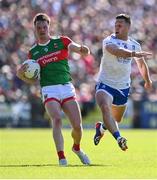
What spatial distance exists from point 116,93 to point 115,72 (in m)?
0.40

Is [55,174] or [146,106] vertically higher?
[55,174]

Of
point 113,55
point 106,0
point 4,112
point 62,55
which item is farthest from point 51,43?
point 106,0

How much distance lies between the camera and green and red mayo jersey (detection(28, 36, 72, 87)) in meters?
11.2

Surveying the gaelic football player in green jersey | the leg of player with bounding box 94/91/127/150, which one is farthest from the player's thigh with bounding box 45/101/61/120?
the leg of player with bounding box 94/91/127/150

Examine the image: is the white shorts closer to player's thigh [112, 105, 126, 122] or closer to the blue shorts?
the blue shorts

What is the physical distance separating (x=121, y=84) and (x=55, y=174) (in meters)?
3.51

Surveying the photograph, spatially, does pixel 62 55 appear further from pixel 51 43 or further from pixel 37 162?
pixel 37 162

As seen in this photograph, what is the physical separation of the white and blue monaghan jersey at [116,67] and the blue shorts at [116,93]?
7cm

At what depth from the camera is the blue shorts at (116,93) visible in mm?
12274

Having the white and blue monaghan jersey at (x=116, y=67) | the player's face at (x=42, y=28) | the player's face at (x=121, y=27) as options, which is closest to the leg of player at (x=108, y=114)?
the white and blue monaghan jersey at (x=116, y=67)

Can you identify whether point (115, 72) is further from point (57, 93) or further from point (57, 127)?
point (57, 127)

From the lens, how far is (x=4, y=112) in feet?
97.9

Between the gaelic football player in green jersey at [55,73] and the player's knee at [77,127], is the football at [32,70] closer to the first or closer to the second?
the gaelic football player in green jersey at [55,73]

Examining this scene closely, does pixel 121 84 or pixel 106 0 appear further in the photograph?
pixel 106 0
